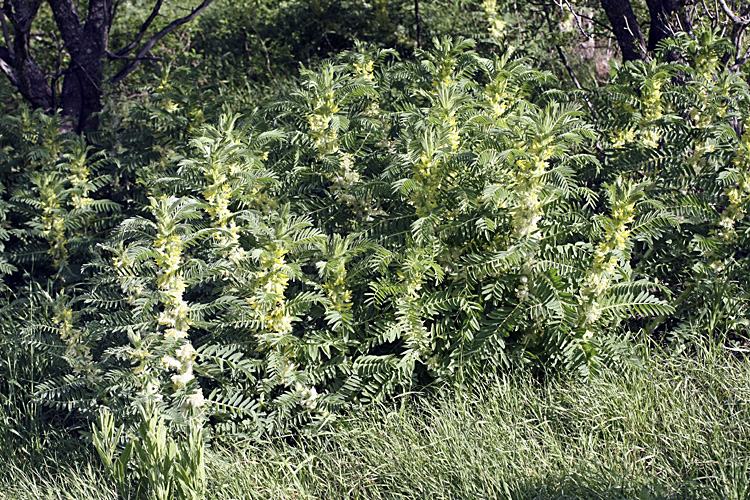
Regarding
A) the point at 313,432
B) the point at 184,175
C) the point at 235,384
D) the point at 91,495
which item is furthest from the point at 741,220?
the point at 91,495

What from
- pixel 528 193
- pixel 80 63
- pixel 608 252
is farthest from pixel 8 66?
pixel 608 252

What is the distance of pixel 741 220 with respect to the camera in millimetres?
3281

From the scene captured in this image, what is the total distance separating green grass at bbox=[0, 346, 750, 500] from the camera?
8.18 feet

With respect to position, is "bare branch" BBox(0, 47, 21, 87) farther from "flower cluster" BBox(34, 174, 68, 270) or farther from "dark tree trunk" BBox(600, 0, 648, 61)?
"dark tree trunk" BBox(600, 0, 648, 61)

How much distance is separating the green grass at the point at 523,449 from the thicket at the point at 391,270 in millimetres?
113

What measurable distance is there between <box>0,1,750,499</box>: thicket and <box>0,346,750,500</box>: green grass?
0.11 meters

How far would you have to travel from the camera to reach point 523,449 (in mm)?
2658

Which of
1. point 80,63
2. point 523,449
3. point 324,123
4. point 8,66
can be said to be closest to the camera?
point 523,449

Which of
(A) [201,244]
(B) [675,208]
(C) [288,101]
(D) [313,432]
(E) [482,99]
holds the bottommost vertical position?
(D) [313,432]

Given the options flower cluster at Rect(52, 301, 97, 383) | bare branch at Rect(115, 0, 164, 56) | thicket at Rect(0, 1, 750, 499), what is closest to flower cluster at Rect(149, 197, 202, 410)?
thicket at Rect(0, 1, 750, 499)

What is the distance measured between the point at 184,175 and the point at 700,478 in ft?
8.49

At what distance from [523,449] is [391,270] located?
1.00 m

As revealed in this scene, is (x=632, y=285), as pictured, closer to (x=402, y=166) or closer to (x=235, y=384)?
(x=402, y=166)

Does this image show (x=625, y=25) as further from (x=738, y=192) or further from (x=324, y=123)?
(x=324, y=123)
